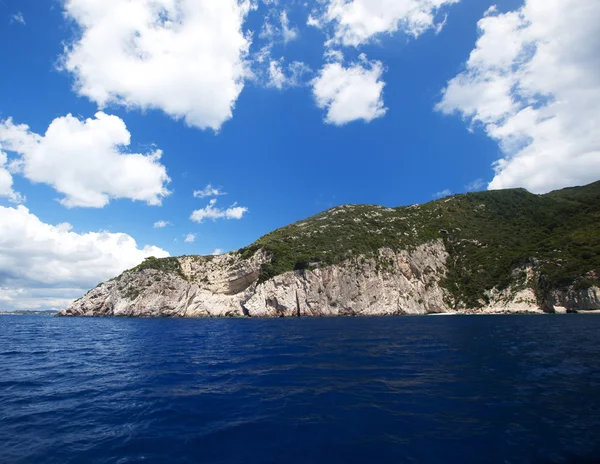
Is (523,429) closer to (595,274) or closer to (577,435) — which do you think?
(577,435)

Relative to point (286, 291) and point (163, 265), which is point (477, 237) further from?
point (163, 265)

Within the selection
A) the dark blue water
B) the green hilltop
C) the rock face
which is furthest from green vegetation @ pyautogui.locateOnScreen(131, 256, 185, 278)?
the dark blue water

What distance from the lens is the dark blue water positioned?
7.85m

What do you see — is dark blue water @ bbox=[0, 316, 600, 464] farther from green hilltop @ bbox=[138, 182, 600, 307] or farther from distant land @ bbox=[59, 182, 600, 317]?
green hilltop @ bbox=[138, 182, 600, 307]

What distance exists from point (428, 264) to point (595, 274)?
47416 millimetres

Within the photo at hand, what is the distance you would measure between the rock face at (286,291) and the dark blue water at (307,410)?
266 feet

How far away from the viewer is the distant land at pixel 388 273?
9519cm

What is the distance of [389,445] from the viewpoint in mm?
8117

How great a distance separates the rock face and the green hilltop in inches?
145

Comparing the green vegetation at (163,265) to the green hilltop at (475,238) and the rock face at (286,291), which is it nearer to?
the green hilltop at (475,238)

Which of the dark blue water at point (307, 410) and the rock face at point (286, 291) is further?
the rock face at point (286, 291)

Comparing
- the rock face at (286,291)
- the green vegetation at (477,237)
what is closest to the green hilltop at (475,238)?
→ the green vegetation at (477,237)

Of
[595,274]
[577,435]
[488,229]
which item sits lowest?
[577,435]

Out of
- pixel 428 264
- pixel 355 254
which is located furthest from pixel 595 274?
pixel 355 254
